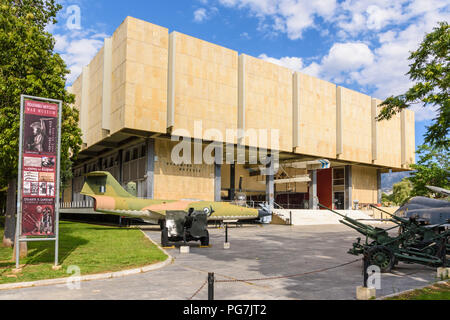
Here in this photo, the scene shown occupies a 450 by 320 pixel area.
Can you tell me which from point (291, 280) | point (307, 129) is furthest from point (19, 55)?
point (307, 129)

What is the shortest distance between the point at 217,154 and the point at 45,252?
91.8 ft

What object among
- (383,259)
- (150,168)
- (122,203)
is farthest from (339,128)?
(383,259)

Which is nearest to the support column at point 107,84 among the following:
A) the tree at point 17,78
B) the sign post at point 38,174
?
the tree at point 17,78

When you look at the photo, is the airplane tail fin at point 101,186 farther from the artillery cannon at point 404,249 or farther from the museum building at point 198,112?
the artillery cannon at point 404,249

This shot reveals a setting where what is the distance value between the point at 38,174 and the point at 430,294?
11542mm

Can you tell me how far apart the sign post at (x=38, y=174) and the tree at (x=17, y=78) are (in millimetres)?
2668

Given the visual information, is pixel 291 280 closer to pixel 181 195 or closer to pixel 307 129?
pixel 181 195

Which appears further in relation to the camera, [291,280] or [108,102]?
[108,102]

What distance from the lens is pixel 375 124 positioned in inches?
2151

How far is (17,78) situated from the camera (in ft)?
47.5

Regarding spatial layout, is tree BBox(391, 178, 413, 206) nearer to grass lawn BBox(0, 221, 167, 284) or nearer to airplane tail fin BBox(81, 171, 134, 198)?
airplane tail fin BBox(81, 171, 134, 198)

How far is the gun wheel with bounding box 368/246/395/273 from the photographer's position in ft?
37.1

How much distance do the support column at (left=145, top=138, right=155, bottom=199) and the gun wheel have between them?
28016 millimetres

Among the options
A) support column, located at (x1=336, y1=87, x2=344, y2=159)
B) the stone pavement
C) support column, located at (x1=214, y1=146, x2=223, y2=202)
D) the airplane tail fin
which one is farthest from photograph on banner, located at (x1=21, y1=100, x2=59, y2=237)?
support column, located at (x1=336, y1=87, x2=344, y2=159)
